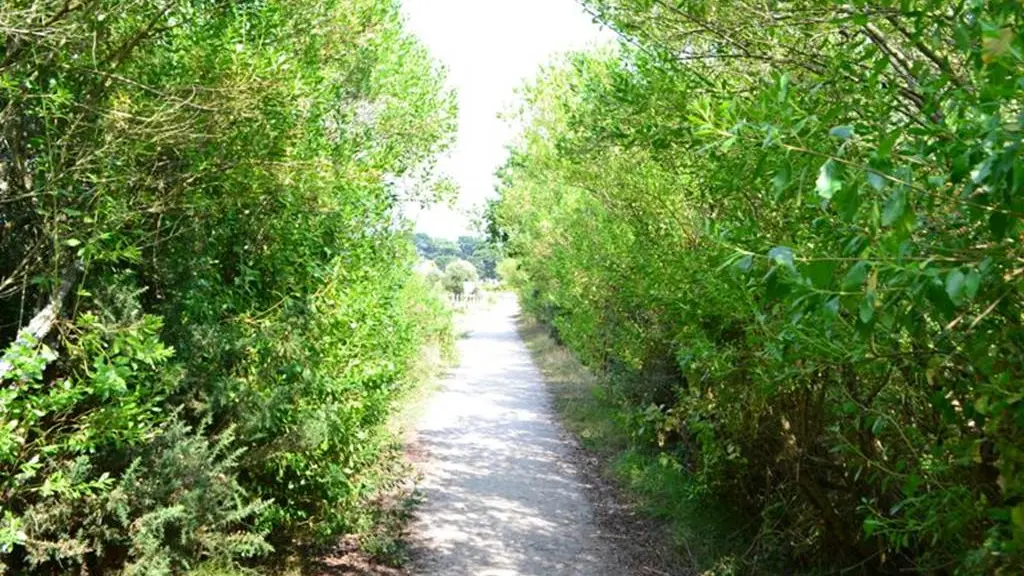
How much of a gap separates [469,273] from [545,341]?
120 feet

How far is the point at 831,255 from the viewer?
3418 mm

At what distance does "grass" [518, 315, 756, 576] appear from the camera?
7316 millimetres

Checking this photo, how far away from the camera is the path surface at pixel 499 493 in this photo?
7.59 m

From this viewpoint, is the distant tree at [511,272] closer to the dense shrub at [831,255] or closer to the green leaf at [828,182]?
the dense shrub at [831,255]

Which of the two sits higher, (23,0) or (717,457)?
(23,0)

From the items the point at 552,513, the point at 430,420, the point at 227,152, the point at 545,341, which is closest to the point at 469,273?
the point at 545,341

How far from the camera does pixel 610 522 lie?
902 cm

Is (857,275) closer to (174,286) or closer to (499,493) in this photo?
(174,286)

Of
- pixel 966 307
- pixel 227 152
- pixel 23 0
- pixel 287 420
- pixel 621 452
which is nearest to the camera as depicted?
pixel 966 307

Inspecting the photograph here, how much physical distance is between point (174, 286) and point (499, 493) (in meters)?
6.17

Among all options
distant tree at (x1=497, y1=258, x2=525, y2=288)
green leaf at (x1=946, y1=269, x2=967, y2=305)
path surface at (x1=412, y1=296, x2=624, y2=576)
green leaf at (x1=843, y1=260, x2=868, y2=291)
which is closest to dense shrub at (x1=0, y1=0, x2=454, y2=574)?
path surface at (x1=412, y1=296, x2=624, y2=576)

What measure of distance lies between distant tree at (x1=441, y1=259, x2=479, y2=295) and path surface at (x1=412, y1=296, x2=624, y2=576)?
1188 inches

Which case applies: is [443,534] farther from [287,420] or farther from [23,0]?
[23,0]

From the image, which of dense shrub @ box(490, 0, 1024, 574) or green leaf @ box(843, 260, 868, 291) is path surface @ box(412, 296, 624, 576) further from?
green leaf @ box(843, 260, 868, 291)
